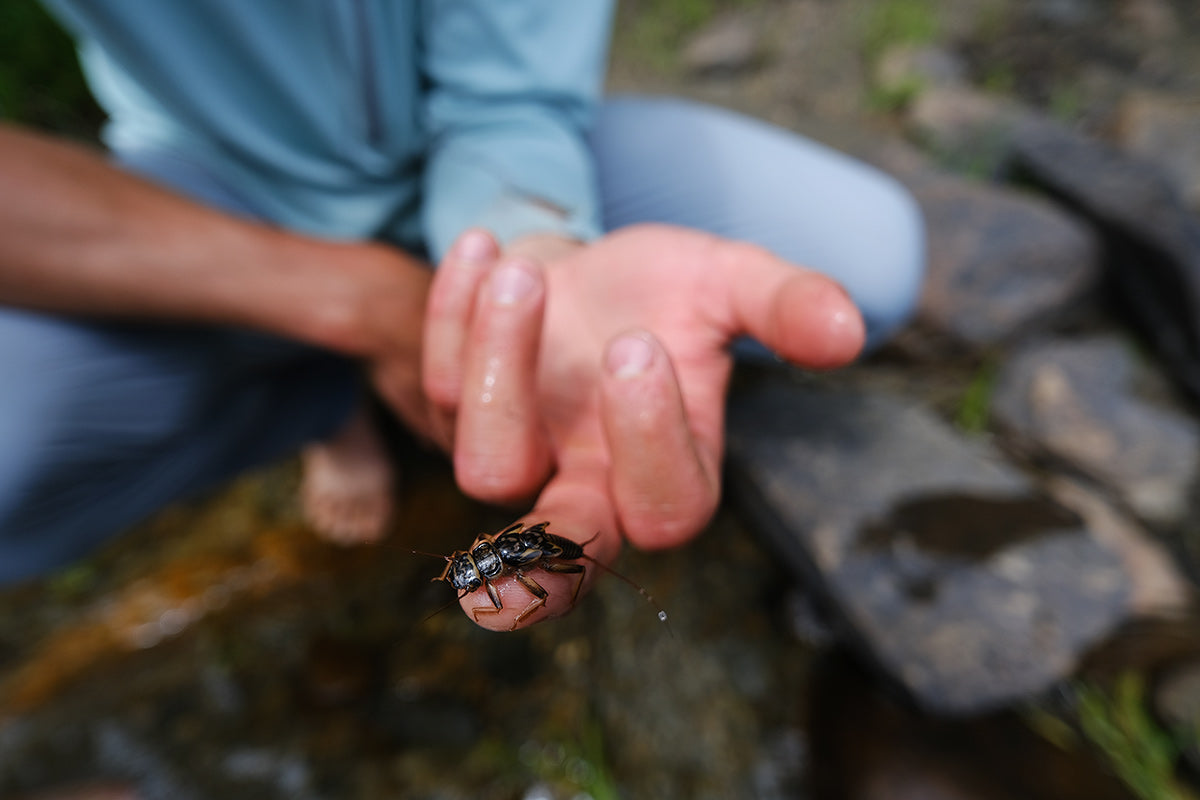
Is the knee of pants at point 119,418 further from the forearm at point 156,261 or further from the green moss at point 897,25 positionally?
the green moss at point 897,25

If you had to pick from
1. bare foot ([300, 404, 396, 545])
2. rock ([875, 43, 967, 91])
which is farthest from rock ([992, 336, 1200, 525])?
rock ([875, 43, 967, 91])

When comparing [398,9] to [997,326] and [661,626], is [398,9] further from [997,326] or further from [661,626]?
[997,326]

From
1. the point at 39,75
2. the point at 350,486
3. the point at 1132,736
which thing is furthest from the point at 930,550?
the point at 39,75

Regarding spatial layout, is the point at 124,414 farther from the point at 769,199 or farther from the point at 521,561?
the point at 769,199

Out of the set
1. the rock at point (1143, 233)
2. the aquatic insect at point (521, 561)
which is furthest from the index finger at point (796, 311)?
the rock at point (1143, 233)

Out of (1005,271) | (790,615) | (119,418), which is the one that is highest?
(119,418)

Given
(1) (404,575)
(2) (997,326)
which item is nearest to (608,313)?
(1) (404,575)
